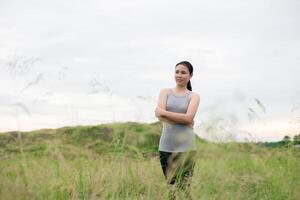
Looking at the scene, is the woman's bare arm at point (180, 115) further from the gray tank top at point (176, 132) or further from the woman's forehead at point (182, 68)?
the woman's forehead at point (182, 68)

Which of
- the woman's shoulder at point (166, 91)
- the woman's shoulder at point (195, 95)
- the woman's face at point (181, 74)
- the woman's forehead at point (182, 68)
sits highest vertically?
the woman's forehead at point (182, 68)

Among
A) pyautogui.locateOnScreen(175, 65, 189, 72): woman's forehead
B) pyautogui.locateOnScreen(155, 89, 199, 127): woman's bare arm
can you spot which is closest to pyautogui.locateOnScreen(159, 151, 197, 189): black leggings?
pyautogui.locateOnScreen(155, 89, 199, 127): woman's bare arm

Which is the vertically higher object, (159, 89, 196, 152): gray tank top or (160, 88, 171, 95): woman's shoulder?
(160, 88, 171, 95): woman's shoulder

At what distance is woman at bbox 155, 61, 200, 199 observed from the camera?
420 centimetres

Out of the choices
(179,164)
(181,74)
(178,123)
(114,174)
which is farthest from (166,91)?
(114,174)

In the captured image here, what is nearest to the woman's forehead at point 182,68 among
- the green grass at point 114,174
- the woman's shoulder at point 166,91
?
the woman's shoulder at point 166,91

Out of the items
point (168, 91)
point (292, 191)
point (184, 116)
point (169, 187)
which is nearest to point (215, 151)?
point (169, 187)

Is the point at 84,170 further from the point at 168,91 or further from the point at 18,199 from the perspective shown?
the point at 18,199

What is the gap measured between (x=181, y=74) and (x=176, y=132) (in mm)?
599

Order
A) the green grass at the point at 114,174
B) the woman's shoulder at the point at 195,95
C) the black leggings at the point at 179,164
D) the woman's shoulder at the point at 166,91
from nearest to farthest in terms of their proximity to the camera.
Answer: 1. the green grass at the point at 114,174
2. the black leggings at the point at 179,164
3. the woman's shoulder at the point at 195,95
4. the woman's shoulder at the point at 166,91

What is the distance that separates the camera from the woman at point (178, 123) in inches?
165

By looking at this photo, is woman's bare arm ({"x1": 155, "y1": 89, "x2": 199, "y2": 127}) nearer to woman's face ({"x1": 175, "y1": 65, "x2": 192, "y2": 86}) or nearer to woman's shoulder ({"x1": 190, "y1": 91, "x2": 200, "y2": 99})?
woman's shoulder ({"x1": 190, "y1": 91, "x2": 200, "y2": 99})

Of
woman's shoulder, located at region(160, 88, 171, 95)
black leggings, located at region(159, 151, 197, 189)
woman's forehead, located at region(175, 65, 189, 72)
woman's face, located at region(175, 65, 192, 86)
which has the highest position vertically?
woman's forehead, located at region(175, 65, 189, 72)

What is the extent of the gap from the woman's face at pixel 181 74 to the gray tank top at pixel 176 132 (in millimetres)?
133
